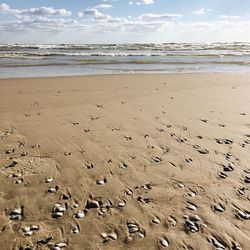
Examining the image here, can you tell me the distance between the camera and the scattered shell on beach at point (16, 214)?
4.34m

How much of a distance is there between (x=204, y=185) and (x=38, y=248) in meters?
2.93

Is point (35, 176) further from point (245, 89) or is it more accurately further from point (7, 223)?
point (245, 89)

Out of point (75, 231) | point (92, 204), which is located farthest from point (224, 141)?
point (75, 231)

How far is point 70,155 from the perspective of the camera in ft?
21.4

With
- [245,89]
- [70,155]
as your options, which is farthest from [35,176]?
[245,89]

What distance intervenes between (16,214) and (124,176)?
200cm

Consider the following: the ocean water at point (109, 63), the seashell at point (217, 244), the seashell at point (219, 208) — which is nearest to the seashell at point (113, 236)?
the seashell at point (217, 244)

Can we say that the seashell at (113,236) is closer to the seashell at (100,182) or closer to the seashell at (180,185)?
the seashell at (100,182)

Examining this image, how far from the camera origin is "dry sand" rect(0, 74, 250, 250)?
4051 millimetres

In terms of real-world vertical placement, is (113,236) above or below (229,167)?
below

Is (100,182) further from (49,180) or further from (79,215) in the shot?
(79,215)

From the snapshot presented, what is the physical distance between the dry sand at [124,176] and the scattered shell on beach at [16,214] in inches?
0.7

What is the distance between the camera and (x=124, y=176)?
562 centimetres

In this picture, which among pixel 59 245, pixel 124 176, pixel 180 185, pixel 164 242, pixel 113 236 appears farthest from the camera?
pixel 124 176
